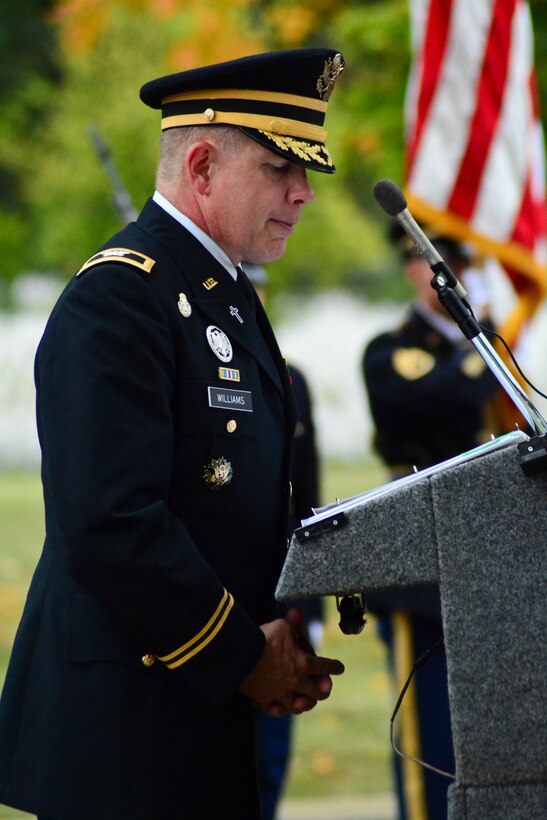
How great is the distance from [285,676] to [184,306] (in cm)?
68

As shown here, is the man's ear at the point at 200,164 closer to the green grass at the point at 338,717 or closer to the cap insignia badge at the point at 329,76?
the cap insignia badge at the point at 329,76

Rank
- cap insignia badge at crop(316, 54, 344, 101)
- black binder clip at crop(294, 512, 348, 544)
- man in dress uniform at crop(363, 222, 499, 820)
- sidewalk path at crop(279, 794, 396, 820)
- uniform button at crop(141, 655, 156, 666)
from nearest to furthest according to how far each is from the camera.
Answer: black binder clip at crop(294, 512, 348, 544), uniform button at crop(141, 655, 156, 666), cap insignia badge at crop(316, 54, 344, 101), man in dress uniform at crop(363, 222, 499, 820), sidewalk path at crop(279, 794, 396, 820)

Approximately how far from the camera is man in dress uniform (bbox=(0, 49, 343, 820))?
211 cm

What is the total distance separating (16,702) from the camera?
2.39m

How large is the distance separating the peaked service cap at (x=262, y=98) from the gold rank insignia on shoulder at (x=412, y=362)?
6.79ft

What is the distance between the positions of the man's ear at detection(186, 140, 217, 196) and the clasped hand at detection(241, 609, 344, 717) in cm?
81

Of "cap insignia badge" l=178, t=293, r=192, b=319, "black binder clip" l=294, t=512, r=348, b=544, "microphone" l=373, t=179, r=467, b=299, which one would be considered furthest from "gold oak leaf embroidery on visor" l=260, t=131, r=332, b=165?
"black binder clip" l=294, t=512, r=348, b=544

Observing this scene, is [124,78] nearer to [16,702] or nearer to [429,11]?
[429,11]

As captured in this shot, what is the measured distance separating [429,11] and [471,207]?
0.80 meters

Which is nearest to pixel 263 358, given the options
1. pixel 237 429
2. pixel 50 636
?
pixel 237 429

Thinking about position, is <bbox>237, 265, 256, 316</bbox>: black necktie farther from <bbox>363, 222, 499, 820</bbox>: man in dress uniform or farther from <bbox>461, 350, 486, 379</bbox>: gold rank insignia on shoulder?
<bbox>461, 350, 486, 379</bbox>: gold rank insignia on shoulder

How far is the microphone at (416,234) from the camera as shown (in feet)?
7.01

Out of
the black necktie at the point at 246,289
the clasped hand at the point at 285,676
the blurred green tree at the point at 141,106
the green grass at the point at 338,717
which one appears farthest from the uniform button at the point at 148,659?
the blurred green tree at the point at 141,106

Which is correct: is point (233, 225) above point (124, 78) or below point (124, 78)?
below
